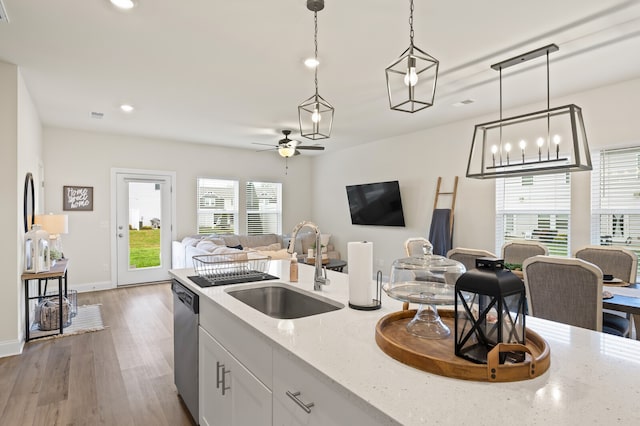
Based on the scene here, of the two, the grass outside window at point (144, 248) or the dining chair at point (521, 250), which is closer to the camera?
the dining chair at point (521, 250)

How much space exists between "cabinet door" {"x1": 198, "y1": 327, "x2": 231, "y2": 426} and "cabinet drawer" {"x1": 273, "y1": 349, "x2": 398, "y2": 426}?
1.90 ft

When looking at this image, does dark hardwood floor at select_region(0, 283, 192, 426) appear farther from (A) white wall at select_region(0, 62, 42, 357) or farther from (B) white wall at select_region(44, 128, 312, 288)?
(B) white wall at select_region(44, 128, 312, 288)

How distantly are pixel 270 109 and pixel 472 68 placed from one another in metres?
2.55

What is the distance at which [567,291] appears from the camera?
242 cm

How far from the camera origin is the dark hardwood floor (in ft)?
7.89

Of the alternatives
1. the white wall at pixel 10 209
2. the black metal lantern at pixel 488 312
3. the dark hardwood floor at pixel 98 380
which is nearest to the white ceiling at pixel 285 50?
the white wall at pixel 10 209

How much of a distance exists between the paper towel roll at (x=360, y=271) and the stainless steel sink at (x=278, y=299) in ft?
1.41

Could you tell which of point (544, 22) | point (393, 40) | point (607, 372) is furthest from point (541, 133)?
point (607, 372)

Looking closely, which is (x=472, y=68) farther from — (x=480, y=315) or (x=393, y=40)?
(x=480, y=315)

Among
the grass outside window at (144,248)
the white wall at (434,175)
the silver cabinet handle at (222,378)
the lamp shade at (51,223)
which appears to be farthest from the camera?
the grass outside window at (144,248)

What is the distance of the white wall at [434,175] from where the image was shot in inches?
155

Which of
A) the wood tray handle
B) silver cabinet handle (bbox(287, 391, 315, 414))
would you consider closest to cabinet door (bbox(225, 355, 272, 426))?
silver cabinet handle (bbox(287, 391, 315, 414))

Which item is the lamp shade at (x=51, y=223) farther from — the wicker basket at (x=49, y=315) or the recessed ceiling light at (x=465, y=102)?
the recessed ceiling light at (x=465, y=102)

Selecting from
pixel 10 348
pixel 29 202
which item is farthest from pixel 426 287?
pixel 29 202
